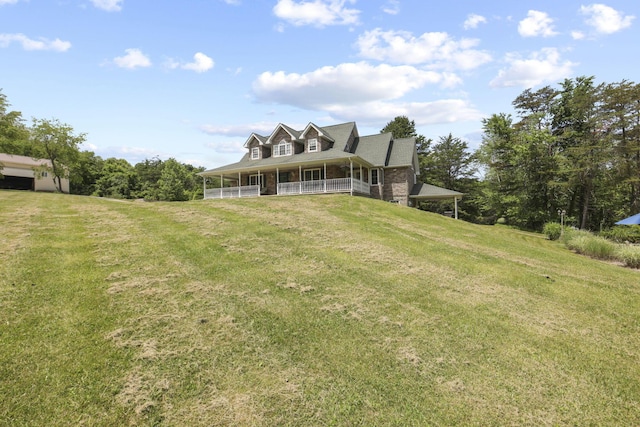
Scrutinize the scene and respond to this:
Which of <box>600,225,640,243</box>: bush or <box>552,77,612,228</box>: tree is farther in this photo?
<box>552,77,612,228</box>: tree

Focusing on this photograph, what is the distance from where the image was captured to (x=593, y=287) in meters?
8.05

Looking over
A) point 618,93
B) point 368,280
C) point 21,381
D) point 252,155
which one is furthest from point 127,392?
point 618,93

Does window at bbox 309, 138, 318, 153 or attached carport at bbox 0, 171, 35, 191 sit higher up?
window at bbox 309, 138, 318, 153

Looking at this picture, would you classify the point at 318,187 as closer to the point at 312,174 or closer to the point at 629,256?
the point at 312,174

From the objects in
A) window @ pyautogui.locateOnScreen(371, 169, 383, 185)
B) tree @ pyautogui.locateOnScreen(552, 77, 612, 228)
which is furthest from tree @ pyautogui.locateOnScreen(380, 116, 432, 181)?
window @ pyautogui.locateOnScreen(371, 169, 383, 185)

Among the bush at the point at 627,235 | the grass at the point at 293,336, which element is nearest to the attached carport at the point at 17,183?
the grass at the point at 293,336

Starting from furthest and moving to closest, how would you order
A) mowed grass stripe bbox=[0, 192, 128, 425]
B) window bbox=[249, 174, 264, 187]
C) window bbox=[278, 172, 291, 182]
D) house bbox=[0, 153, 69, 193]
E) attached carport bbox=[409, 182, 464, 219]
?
house bbox=[0, 153, 69, 193]
window bbox=[249, 174, 264, 187]
window bbox=[278, 172, 291, 182]
attached carport bbox=[409, 182, 464, 219]
mowed grass stripe bbox=[0, 192, 128, 425]

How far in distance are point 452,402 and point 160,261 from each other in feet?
21.0

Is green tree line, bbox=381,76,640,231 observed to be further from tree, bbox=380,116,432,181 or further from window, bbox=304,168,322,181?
window, bbox=304,168,322,181

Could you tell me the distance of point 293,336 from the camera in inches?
188

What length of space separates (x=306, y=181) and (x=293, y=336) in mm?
20503

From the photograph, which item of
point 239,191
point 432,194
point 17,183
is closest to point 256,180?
point 239,191

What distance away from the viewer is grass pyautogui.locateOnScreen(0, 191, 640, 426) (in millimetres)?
3482

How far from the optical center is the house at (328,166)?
80.0ft
